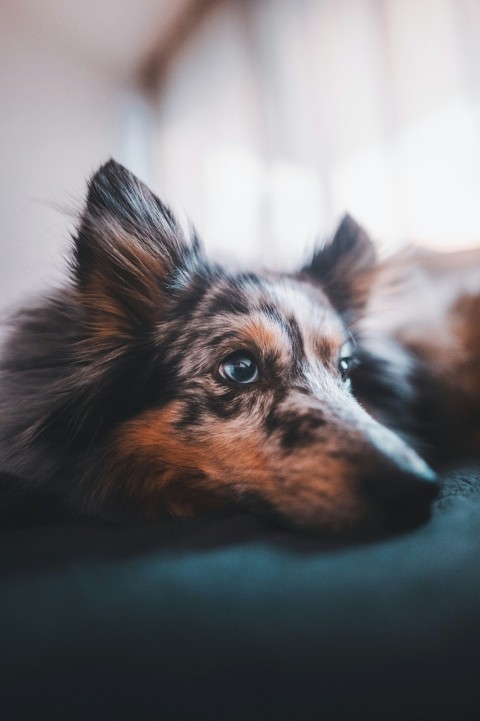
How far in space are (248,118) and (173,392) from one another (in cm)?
121

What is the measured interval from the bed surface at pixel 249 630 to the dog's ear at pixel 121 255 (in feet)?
1.79

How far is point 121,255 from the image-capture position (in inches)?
45.8

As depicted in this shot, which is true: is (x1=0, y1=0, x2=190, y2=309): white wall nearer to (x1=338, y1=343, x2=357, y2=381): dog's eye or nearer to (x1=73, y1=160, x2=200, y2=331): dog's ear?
(x1=73, y1=160, x2=200, y2=331): dog's ear

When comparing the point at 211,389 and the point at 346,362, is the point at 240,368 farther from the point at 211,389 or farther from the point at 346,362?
the point at 346,362

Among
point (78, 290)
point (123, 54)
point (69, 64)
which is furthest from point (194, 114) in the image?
point (78, 290)

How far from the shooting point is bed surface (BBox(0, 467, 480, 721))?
0.48 meters

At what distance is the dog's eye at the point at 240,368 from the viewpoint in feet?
3.52

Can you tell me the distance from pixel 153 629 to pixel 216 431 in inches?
18.6

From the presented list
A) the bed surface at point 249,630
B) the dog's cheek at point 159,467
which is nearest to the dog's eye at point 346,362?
the dog's cheek at point 159,467

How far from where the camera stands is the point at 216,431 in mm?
1023

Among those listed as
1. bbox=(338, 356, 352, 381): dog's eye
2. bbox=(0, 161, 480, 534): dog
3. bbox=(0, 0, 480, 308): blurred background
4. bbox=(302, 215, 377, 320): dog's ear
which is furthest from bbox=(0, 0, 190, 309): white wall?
bbox=(338, 356, 352, 381): dog's eye

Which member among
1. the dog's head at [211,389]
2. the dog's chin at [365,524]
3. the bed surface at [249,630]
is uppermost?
the dog's head at [211,389]

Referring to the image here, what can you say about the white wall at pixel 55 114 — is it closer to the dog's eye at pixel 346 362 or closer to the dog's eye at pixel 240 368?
the dog's eye at pixel 240 368

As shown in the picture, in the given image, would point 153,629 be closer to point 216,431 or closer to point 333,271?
point 216,431
